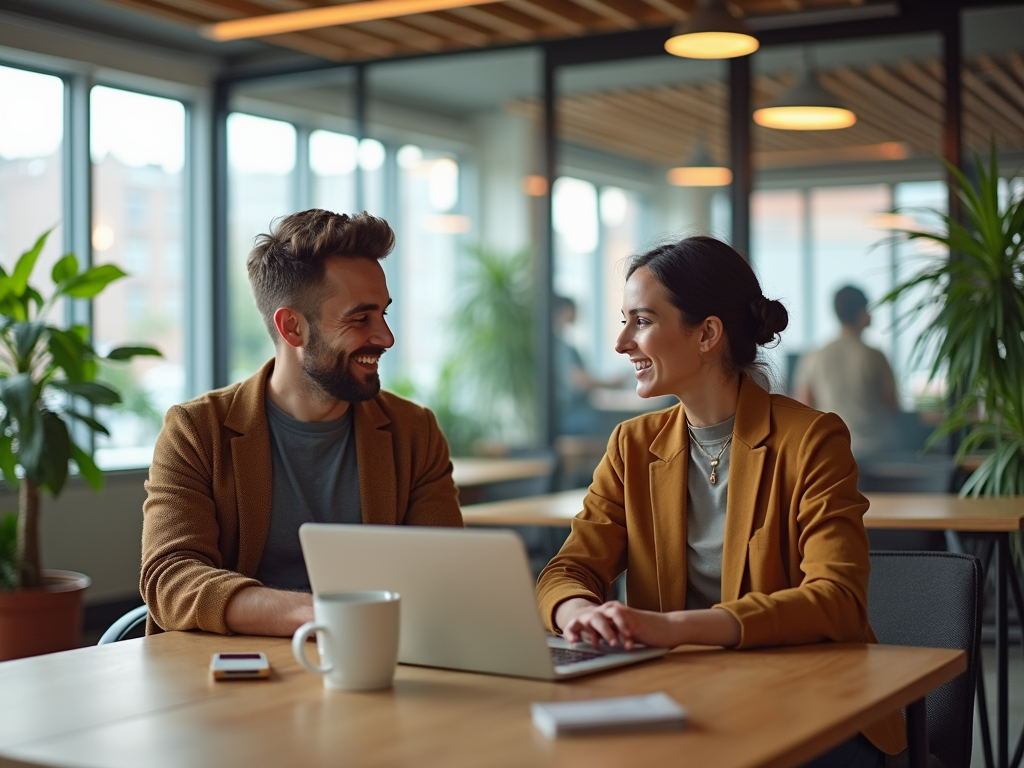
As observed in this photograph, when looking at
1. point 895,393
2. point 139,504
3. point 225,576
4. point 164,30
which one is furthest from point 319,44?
point 225,576

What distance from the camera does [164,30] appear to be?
6707mm

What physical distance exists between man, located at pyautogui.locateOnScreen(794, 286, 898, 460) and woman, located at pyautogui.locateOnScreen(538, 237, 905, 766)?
3772 millimetres

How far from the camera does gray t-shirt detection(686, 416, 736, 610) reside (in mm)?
2184

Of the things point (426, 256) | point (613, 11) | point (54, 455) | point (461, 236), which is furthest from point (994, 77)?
point (426, 256)

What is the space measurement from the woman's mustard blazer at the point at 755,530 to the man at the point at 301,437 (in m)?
0.42

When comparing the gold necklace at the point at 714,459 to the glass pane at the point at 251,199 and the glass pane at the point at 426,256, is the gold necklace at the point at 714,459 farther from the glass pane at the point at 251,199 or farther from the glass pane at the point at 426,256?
the glass pane at the point at 426,256

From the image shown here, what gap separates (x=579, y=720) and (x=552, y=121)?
5.34m

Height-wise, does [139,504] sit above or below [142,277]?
below

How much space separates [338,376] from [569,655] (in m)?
0.90

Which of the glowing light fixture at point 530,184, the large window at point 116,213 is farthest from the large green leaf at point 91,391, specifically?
the glowing light fixture at point 530,184

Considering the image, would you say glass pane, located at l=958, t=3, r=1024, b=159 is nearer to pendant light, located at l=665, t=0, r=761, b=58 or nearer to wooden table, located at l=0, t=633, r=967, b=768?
pendant light, located at l=665, t=0, r=761, b=58

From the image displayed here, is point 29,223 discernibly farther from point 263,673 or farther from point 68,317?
point 263,673

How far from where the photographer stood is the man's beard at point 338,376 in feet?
7.96

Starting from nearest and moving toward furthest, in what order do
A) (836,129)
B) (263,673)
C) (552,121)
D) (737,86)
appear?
(263,673)
(737,86)
(552,121)
(836,129)
